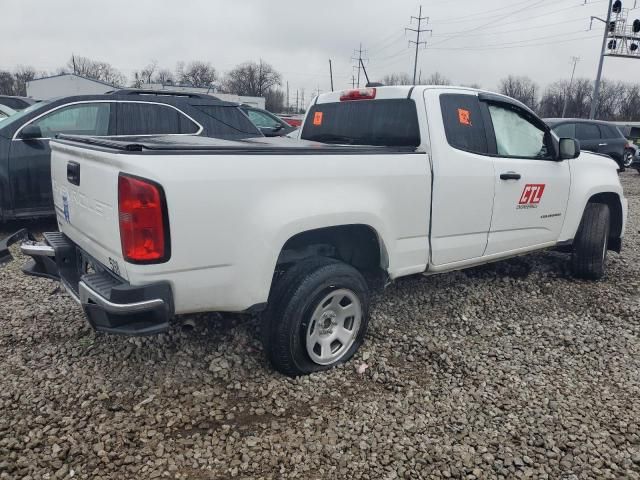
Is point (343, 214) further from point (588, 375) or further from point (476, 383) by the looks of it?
point (588, 375)

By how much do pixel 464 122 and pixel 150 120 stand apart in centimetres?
420

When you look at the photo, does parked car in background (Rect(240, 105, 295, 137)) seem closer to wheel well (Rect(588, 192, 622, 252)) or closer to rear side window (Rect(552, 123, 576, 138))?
rear side window (Rect(552, 123, 576, 138))

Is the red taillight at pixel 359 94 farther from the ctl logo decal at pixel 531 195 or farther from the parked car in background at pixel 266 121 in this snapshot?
the parked car in background at pixel 266 121

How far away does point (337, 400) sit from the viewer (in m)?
2.92

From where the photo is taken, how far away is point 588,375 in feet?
10.8

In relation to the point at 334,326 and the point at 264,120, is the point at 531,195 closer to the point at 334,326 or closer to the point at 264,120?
the point at 334,326

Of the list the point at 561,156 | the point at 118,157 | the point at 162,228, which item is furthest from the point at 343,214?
the point at 561,156

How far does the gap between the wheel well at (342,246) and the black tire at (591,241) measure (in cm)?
271

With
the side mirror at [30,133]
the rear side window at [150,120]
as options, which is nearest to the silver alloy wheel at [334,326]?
the rear side window at [150,120]

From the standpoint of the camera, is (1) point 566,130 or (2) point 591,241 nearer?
(2) point 591,241

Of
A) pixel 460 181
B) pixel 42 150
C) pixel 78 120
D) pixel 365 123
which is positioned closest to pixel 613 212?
pixel 460 181

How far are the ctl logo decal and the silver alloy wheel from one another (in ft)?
6.19

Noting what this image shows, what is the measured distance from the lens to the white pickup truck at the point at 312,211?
94.2 inches

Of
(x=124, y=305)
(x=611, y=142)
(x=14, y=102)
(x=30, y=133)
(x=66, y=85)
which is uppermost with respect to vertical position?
(x=66, y=85)
